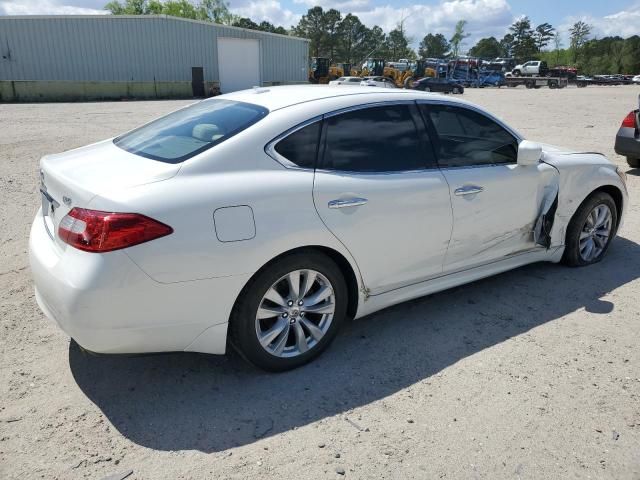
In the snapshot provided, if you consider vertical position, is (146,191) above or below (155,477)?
above

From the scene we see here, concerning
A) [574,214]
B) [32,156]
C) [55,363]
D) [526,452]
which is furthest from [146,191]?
[32,156]

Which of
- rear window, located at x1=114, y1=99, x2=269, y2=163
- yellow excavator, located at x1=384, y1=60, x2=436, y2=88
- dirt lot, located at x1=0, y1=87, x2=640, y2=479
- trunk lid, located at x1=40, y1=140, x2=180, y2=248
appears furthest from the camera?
yellow excavator, located at x1=384, y1=60, x2=436, y2=88

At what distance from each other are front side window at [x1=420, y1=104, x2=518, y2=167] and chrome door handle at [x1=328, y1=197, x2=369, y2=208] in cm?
83

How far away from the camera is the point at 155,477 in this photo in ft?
7.78

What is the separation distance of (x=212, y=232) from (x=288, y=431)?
110 cm

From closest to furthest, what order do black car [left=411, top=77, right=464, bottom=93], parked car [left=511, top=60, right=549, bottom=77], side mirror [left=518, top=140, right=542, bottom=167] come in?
side mirror [left=518, top=140, right=542, bottom=167] < black car [left=411, top=77, right=464, bottom=93] < parked car [left=511, top=60, right=549, bottom=77]

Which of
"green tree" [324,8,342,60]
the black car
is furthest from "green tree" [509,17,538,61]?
the black car

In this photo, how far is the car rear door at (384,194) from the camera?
3.15 meters

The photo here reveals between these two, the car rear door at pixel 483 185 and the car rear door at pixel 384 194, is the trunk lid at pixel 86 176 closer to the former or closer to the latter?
the car rear door at pixel 384 194

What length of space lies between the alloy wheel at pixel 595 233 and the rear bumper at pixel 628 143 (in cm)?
467

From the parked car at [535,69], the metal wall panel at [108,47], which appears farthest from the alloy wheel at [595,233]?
the parked car at [535,69]

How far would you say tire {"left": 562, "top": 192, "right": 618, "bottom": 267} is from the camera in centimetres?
463

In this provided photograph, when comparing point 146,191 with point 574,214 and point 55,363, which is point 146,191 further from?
point 574,214

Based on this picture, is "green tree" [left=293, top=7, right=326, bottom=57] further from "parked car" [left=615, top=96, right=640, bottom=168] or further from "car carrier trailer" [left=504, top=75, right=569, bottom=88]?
"parked car" [left=615, top=96, right=640, bottom=168]
